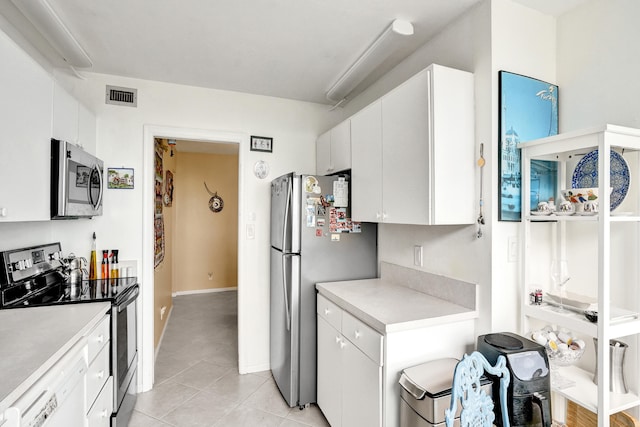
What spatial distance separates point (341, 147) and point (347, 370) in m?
1.69

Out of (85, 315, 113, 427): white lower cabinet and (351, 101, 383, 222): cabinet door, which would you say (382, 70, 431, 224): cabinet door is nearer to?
(351, 101, 383, 222): cabinet door

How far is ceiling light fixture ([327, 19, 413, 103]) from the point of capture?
1.90 m

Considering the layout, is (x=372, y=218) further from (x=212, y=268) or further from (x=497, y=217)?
(x=212, y=268)

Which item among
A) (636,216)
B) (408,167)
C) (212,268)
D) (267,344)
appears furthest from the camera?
(212,268)

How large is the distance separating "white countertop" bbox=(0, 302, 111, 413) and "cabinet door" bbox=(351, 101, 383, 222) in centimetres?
173

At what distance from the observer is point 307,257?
243 cm

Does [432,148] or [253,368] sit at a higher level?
[432,148]

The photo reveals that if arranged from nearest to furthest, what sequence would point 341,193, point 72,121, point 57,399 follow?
point 57,399, point 72,121, point 341,193

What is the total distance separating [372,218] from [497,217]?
785 millimetres

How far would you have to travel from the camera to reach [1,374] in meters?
1.02

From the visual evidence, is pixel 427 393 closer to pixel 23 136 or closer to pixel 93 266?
pixel 23 136

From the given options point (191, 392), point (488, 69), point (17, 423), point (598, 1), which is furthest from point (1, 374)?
point (598, 1)

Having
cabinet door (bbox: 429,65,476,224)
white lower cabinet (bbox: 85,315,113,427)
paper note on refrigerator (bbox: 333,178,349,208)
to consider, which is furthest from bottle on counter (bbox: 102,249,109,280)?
cabinet door (bbox: 429,65,476,224)

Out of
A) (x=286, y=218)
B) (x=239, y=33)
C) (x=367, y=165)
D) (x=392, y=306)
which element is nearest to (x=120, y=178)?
(x=286, y=218)
